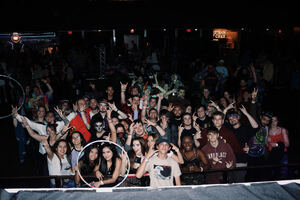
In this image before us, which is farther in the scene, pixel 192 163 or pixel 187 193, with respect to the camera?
pixel 192 163

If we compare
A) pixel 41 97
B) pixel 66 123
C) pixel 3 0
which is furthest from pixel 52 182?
pixel 3 0

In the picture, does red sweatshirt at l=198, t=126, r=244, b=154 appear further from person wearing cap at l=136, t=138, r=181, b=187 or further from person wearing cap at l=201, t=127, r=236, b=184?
person wearing cap at l=136, t=138, r=181, b=187

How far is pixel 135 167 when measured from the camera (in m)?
3.46

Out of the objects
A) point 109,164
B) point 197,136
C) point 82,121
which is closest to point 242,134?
point 197,136

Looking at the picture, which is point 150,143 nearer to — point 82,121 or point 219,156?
point 219,156

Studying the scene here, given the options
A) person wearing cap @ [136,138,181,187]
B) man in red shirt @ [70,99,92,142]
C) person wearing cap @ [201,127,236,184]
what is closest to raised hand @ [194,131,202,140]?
person wearing cap @ [201,127,236,184]

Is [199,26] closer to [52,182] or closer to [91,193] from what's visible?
[91,193]

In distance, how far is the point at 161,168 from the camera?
10.5 feet

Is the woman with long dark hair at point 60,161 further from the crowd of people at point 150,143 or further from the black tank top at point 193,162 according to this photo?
the black tank top at point 193,162

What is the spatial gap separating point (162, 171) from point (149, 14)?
2284 mm

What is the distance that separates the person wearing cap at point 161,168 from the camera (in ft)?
10.4

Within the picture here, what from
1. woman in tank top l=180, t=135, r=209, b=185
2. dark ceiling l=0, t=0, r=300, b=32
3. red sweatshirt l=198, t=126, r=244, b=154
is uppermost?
dark ceiling l=0, t=0, r=300, b=32

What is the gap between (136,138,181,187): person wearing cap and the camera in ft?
10.4

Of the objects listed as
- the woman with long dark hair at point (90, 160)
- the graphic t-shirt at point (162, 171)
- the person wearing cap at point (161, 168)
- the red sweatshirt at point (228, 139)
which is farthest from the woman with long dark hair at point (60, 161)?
the red sweatshirt at point (228, 139)
